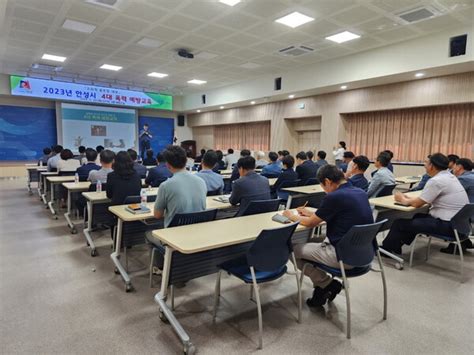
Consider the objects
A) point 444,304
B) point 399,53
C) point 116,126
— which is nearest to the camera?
point 444,304

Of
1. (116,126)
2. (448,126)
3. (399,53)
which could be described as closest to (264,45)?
(399,53)

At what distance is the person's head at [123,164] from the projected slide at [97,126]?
32.5ft

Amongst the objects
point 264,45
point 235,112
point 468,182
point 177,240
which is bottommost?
point 177,240

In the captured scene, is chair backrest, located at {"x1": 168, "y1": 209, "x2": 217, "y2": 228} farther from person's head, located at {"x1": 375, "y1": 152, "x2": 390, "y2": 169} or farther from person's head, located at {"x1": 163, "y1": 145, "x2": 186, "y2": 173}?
person's head, located at {"x1": 375, "y1": 152, "x2": 390, "y2": 169}

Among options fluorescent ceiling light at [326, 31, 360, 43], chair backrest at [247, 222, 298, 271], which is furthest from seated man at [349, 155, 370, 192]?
fluorescent ceiling light at [326, 31, 360, 43]

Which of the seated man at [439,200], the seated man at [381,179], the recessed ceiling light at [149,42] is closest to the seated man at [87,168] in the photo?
the recessed ceiling light at [149,42]

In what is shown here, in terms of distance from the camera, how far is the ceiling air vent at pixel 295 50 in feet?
24.0

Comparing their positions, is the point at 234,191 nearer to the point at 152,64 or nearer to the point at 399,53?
the point at 399,53

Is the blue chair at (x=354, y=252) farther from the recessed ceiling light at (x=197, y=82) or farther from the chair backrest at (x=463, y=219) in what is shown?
the recessed ceiling light at (x=197, y=82)

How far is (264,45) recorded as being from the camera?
23.4 feet

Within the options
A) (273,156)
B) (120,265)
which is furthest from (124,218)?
(273,156)

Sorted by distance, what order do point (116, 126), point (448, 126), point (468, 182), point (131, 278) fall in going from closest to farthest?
1. point (131, 278)
2. point (468, 182)
3. point (448, 126)
4. point (116, 126)

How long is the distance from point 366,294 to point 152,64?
28.0 feet

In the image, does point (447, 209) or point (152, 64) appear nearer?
point (447, 209)
